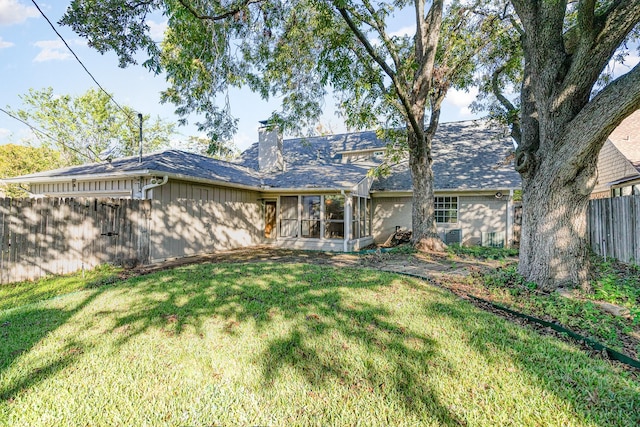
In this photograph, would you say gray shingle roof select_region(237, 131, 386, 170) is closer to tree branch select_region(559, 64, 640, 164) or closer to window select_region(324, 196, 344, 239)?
window select_region(324, 196, 344, 239)

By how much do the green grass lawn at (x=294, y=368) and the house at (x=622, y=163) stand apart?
46.3 ft

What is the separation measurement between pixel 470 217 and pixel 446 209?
40.4 inches

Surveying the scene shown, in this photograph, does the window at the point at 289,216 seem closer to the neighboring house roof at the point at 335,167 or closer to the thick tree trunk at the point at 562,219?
the neighboring house roof at the point at 335,167

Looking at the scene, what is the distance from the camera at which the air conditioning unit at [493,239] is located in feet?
41.9

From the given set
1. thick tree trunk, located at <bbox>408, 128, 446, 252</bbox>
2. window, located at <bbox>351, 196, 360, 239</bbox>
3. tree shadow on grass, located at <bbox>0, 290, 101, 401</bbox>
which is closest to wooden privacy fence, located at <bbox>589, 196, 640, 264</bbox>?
thick tree trunk, located at <bbox>408, 128, 446, 252</bbox>

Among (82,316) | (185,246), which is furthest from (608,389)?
(185,246)

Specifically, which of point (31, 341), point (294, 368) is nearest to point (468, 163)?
point (294, 368)

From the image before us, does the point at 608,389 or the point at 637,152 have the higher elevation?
the point at 637,152

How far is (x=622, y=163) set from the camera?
1395 cm

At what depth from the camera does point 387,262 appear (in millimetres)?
8664

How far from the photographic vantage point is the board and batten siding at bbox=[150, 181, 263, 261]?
30.4 ft

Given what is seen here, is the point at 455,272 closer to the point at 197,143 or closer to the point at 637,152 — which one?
the point at 637,152

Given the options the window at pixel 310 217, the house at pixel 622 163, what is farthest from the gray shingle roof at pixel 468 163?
the house at pixel 622 163

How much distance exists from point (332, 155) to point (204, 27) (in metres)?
10.7
